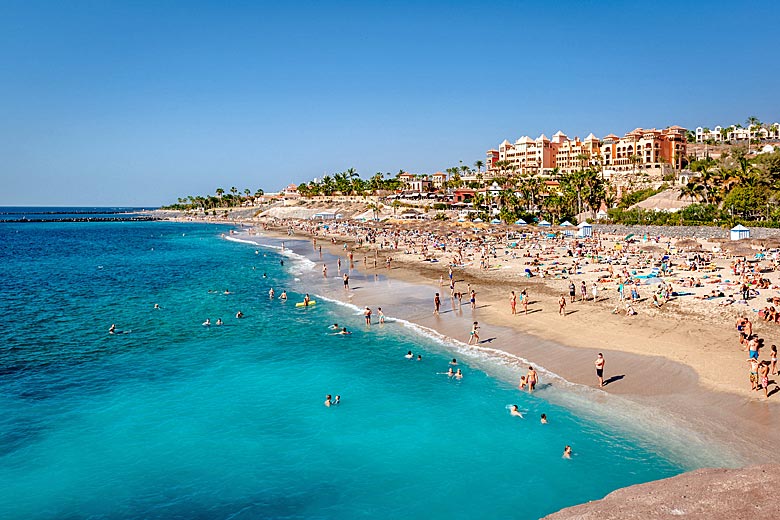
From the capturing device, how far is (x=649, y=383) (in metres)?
16.2

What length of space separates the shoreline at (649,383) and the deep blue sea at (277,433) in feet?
5.23

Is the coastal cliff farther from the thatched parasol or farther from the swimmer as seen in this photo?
the thatched parasol

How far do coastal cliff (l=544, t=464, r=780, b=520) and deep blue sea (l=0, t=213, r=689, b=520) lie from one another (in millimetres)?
853

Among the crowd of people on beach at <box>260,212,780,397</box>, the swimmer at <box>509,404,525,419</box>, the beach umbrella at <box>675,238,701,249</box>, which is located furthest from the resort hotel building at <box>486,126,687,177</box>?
the swimmer at <box>509,404,525,419</box>

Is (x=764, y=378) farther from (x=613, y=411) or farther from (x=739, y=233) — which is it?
(x=739, y=233)

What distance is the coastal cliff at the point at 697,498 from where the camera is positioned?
9.20 metres

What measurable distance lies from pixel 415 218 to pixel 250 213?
269 ft

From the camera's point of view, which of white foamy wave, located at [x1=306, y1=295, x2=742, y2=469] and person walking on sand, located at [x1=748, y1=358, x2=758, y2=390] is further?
person walking on sand, located at [x1=748, y1=358, x2=758, y2=390]

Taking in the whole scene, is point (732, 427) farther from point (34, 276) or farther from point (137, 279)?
point (34, 276)

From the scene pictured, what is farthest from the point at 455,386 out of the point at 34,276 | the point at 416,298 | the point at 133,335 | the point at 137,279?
the point at 34,276

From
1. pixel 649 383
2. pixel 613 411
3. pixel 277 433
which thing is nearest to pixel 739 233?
pixel 649 383

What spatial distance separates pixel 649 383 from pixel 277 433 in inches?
466

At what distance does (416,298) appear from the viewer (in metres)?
31.2

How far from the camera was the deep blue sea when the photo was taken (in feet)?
37.5
